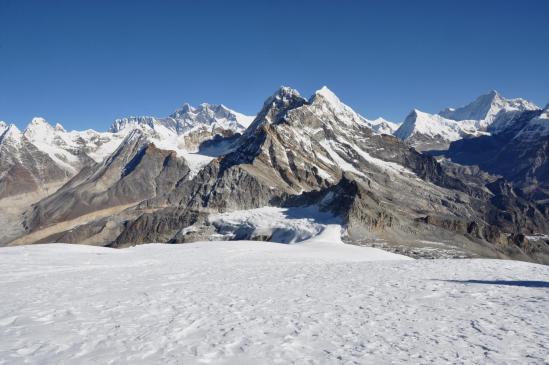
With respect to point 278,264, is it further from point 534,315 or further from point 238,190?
point 238,190

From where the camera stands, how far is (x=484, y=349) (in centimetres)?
1159

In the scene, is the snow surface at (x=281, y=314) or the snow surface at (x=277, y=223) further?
the snow surface at (x=277, y=223)

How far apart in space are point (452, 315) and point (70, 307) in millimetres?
12235

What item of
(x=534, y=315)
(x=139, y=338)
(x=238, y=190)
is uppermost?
(x=238, y=190)

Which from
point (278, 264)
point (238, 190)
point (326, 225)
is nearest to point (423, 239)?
point (326, 225)

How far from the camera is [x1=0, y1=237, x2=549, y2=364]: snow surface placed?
1166cm

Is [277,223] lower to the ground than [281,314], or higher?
higher

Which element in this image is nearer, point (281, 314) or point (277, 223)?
point (281, 314)

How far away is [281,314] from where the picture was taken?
1516 centimetres

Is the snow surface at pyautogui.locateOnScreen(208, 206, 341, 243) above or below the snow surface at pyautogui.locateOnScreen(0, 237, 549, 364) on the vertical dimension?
above

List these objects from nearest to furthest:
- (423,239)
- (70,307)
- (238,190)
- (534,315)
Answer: (534,315) → (70,307) → (423,239) → (238,190)

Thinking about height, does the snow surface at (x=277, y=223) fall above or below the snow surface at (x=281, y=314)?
above

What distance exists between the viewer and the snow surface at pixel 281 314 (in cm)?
1166

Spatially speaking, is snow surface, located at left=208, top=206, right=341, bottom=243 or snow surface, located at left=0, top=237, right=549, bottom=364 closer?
snow surface, located at left=0, top=237, right=549, bottom=364
